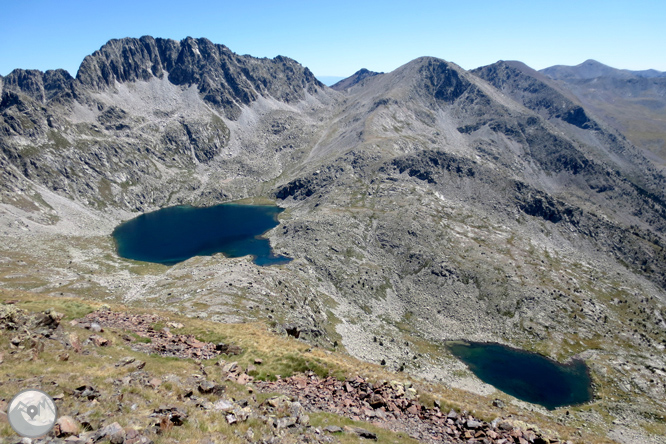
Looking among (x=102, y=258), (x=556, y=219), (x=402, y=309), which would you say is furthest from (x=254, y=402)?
(x=556, y=219)

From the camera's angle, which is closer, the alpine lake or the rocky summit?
the rocky summit

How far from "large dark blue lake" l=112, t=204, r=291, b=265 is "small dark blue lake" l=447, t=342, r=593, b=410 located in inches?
2903

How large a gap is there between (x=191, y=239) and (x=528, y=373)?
152171mm

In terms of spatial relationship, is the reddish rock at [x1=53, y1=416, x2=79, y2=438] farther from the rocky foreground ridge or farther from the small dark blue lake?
the small dark blue lake

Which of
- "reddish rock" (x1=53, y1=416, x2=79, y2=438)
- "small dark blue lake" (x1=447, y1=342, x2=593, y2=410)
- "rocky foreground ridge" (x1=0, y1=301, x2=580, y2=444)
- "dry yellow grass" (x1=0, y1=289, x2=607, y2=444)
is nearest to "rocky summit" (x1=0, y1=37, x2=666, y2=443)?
"rocky foreground ridge" (x1=0, y1=301, x2=580, y2=444)

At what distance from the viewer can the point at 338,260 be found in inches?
4793

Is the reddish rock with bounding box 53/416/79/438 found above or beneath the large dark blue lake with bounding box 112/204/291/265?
above

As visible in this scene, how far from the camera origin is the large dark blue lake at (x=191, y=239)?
13725 cm

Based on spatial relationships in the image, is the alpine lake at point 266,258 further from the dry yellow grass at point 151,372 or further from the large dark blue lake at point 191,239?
the dry yellow grass at point 151,372

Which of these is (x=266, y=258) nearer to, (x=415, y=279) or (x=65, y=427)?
(x=415, y=279)

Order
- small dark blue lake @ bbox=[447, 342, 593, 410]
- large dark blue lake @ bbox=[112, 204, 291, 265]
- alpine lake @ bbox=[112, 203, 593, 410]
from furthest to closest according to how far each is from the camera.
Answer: large dark blue lake @ bbox=[112, 204, 291, 265], alpine lake @ bbox=[112, 203, 593, 410], small dark blue lake @ bbox=[447, 342, 593, 410]

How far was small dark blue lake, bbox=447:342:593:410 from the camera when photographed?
76.1 meters

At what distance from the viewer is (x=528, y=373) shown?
84000 mm

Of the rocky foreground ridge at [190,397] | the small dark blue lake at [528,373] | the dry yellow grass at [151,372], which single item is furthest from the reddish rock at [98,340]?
the small dark blue lake at [528,373]
